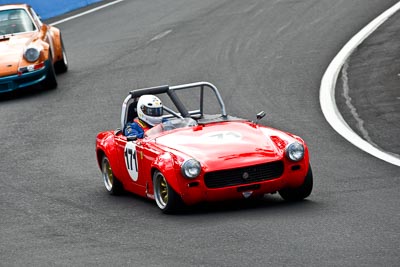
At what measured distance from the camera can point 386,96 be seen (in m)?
15.9

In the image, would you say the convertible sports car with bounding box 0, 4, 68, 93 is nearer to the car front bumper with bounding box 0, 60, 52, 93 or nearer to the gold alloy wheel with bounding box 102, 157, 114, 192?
the car front bumper with bounding box 0, 60, 52, 93

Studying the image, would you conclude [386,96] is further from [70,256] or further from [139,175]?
[70,256]

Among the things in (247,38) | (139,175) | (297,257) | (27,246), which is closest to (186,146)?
(139,175)

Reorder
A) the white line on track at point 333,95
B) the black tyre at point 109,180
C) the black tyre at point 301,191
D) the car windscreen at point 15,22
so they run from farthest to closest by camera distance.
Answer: the car windscreen at point 15,22 → the white line on track at point 333,95 → the black tyre at point 109,180 → the black tyre at point 301,191

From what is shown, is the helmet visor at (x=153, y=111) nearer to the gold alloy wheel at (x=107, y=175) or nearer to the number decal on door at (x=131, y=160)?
the number decal on door at (x=131, y=160)

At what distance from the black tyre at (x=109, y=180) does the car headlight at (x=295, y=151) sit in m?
2.38

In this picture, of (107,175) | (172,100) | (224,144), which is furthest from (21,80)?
(224,144)

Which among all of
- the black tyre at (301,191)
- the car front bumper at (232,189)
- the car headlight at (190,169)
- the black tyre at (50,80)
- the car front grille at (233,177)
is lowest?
the black tyre at (50,80)

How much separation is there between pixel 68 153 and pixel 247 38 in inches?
318

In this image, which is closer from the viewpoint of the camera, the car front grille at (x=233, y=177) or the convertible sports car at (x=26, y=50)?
the car front grille at (x=233, y=177)

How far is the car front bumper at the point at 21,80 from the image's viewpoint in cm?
1858

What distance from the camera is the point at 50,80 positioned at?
63.6 ft

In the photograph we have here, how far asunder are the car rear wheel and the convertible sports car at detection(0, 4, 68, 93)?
877 centimetres

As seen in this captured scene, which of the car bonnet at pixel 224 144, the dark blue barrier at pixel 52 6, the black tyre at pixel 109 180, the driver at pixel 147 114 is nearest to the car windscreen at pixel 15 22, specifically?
the dark blue barrier at pixel 52 6
